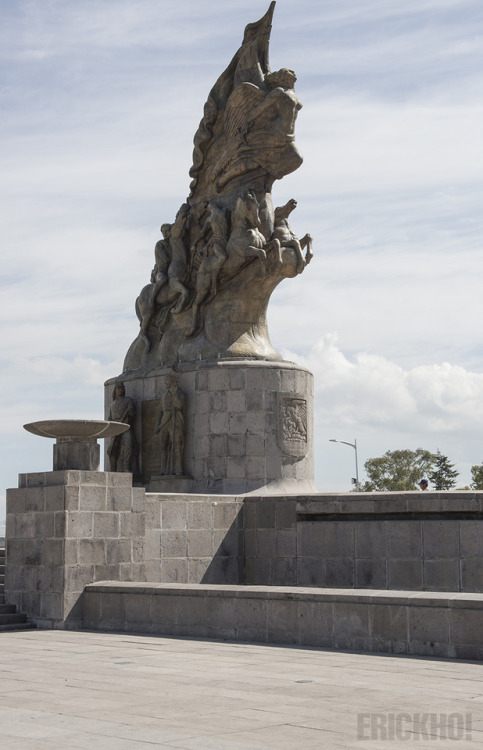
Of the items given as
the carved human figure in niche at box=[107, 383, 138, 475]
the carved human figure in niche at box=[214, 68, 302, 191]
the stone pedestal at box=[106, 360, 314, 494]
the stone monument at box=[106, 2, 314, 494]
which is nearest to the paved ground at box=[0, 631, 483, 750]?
the stone pedestal at box=[106, 360, 314, 494]

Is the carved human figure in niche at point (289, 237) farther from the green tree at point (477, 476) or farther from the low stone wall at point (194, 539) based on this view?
the green tree at point (477, 476)

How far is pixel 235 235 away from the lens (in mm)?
20250

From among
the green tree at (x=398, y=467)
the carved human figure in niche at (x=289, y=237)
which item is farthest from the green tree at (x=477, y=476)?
the carved human figure in niche at (x=289, y=237)

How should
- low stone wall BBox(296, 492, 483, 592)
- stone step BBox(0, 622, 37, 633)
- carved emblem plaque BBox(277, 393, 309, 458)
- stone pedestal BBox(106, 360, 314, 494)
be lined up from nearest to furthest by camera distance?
stone step BBox(0, 622, 37, 633) → low stone wall BBox(296, 492, 483, 592) → stone pedestal BBox(106, 360, 314, 494) → carved emblem plaque BBox(277, 393, 309, 458)

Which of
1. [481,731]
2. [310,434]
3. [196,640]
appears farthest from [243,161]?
[481,731]

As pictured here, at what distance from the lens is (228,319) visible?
794 inches

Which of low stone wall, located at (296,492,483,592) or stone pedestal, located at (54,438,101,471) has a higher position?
stone pedestal, located at (54,438,101,471)

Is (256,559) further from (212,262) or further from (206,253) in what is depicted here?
(206,253)

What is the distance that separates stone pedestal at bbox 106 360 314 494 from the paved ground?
7.96m

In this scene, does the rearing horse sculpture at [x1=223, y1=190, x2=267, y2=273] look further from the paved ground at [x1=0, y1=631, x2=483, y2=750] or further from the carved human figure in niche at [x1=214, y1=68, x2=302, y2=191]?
the paved ground at [x1=0, y1=631, x2=483, y2=750]

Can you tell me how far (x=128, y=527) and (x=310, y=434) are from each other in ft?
20.1

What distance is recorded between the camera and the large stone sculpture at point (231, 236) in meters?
20.2

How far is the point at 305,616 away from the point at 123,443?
9.69 meters

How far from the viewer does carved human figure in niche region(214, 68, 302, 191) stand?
817 inches
